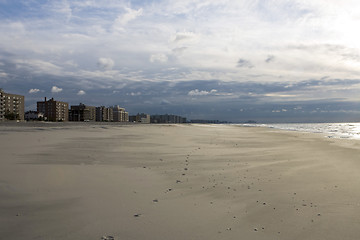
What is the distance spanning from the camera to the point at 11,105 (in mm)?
101250

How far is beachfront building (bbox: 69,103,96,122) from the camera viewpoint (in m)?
148

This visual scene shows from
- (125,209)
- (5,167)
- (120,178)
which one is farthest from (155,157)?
(125,209)

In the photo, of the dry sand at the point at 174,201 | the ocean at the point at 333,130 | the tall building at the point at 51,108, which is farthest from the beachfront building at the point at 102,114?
the dry sand at the point at 174,201

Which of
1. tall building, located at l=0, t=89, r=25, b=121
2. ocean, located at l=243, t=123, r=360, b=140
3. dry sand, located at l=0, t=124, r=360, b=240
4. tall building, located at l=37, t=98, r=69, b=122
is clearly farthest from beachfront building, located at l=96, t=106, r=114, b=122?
dry sand, located at l=0, t=124, r=360, b=240

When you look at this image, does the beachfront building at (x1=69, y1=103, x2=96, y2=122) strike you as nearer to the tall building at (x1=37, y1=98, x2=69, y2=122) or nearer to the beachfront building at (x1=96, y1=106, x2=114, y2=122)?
the beachfront building at (x1=96, y1=106, x2=114, y2=122)

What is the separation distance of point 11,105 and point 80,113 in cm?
4836

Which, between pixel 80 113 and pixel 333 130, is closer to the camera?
pixel 333 130

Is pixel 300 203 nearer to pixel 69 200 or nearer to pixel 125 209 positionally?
pixel 125 209

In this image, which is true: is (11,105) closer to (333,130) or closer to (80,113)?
(80,113)

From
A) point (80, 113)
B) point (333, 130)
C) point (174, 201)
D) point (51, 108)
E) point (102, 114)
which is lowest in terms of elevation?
point (333, 130)

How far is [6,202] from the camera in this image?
4.03m

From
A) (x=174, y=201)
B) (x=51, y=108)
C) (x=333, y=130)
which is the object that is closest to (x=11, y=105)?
(x=51, y=108)

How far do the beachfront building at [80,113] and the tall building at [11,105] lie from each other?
39.7m

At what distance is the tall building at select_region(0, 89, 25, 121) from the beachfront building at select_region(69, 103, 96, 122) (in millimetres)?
39707
